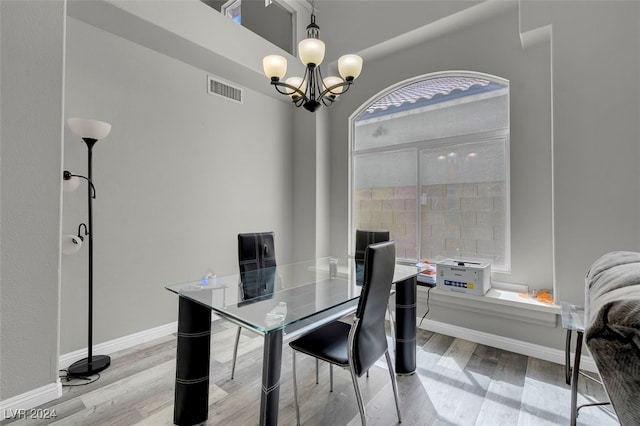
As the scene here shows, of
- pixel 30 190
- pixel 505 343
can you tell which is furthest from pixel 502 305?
pixel 30 190

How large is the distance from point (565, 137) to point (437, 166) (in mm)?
1149

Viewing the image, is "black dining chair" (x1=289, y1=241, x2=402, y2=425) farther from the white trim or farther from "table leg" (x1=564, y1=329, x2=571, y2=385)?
the white trim

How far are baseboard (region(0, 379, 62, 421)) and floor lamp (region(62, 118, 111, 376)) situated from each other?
0.80 ft

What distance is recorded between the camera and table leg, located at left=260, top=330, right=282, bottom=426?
1245 mm

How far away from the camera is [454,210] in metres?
3.17

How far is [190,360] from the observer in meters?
1.62

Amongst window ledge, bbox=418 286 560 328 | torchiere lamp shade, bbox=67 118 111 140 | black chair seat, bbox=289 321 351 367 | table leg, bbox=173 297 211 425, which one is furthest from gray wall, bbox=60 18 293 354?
window ledge, bbox=418 286 560 328

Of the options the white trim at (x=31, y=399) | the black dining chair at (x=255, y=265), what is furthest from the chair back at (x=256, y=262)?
the white trim at (x=31, y=399)

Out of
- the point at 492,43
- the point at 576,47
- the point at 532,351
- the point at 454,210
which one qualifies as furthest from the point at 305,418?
the point at 492,43

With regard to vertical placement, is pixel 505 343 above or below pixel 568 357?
below

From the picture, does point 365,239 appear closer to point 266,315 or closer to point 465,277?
point 465,277

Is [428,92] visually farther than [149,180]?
Yes

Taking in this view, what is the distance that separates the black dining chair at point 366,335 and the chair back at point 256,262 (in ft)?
1.77

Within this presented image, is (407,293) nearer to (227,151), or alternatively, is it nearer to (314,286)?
(314,286)
